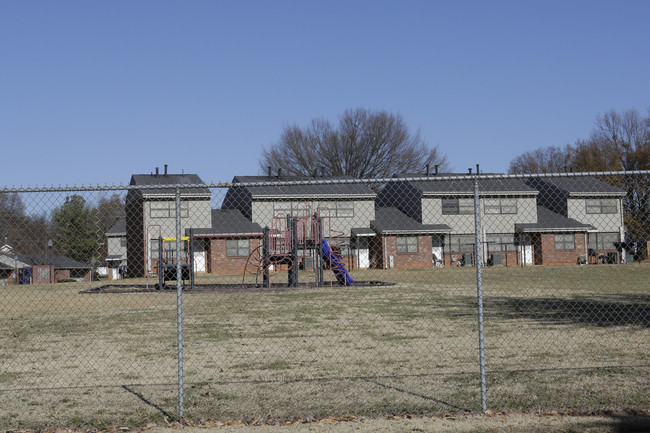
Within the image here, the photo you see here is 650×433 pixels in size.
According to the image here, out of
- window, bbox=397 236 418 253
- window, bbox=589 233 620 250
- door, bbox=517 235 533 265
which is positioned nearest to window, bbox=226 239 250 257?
window, bbox=397 236 418 253

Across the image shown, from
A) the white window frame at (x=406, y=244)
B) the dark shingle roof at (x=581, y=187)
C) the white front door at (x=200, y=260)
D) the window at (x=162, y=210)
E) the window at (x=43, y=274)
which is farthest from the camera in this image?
the dark shingle roof at (x=581, y=187)

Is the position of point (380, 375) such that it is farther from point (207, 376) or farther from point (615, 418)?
point (615, 418)

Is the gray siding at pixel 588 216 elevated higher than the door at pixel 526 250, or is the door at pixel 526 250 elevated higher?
the gray siding at pixel 588 216

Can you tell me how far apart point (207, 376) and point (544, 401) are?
12.7 ft

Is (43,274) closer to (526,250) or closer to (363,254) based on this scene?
(363,254)

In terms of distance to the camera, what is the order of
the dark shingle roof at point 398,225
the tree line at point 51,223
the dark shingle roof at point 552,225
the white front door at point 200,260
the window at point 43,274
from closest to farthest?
the tree line at point 51,223 < the window at point 43,274 < the white front door at point 200,260 < the dark shingle roof at point 398,225 < the dark shingle roof at point 552,225

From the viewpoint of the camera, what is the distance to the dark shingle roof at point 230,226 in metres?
44.6

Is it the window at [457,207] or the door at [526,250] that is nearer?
the door at [526,250]

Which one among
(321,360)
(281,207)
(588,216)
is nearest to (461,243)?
(588,216)

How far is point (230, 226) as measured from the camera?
45.9 m

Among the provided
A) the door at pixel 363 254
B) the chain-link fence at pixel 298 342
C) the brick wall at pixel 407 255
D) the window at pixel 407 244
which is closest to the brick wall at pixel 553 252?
the brick wall at pixel 407 255

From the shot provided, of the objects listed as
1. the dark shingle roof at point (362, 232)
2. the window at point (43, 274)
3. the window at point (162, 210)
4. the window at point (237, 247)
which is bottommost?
the window at point (43, 274)

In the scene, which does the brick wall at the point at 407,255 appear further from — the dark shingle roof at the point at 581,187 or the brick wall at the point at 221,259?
the dark shingle roof at the point at 581,187

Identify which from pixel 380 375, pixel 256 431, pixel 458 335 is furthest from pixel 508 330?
pixel 256 431
